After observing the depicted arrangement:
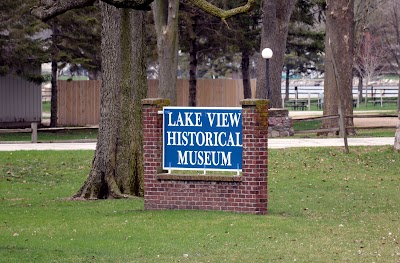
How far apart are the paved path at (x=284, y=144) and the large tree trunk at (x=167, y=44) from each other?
6.49m

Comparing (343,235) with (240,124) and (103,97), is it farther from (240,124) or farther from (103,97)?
(103,97)

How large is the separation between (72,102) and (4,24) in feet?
36.0

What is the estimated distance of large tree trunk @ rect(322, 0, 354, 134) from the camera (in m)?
32.3

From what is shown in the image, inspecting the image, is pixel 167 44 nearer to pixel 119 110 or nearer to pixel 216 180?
pixel 119 110

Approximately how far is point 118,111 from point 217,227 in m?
4.79

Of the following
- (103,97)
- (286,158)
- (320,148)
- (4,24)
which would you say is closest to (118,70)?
(103,97)

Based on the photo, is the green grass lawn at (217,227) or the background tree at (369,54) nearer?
the green grass lawn at (217,227)

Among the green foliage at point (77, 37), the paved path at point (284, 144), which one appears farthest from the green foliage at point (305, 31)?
the paved path at point (284, 144)

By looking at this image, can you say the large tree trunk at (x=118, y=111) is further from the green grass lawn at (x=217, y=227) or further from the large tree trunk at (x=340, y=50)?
the large tree trunk at (x=340, y=50)

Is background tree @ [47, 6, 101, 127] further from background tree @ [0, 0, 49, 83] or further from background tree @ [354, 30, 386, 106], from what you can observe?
background tree @ [354, 30, 386, 106]

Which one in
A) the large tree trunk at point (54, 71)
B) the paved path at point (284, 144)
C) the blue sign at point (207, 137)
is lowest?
the paved path at point (284, 144)

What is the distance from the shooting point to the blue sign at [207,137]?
13.2 metres

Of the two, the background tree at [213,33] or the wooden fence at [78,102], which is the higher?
the background tree at [213,33]

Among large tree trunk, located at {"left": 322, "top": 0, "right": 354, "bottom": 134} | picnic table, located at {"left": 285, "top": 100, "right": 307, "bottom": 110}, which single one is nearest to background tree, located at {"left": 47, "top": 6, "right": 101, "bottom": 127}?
large tree trunk, located at {"left": 322, "top": 0, "right": 354, "bottom": 134}
